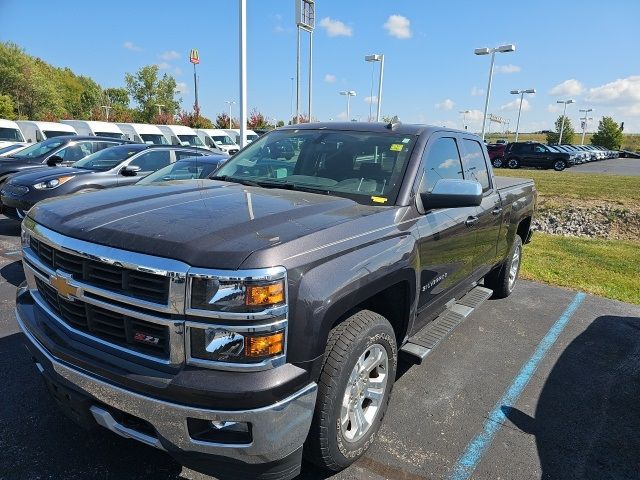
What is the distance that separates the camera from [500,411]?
339 centimetres

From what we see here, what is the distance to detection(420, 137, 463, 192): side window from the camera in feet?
11.1

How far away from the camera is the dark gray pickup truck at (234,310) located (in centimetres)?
194

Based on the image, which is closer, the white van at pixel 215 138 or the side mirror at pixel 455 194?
the side mirror at pixel 455 194

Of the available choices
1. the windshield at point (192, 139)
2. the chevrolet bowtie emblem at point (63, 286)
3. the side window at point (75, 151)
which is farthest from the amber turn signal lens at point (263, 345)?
the windshield at point (192, 139)

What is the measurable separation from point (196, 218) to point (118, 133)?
27043mm

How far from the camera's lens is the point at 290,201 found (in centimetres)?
287

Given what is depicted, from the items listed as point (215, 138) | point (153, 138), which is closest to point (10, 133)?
point (153, 138)

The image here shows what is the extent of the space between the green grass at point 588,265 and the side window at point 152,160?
713 cm

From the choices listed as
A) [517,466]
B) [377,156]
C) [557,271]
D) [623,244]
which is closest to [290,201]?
[377,156]

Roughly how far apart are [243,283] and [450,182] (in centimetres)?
173

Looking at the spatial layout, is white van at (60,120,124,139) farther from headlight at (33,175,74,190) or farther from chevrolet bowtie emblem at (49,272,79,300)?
chevrolet bowtie emblem at (49,272,79,300)

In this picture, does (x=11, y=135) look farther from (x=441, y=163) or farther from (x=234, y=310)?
(x=234, y=310)

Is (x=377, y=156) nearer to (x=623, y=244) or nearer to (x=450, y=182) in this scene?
(x=450, y=182)

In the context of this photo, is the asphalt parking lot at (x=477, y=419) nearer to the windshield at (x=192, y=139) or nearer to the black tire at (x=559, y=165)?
the windshield at (x=192, y=139)
